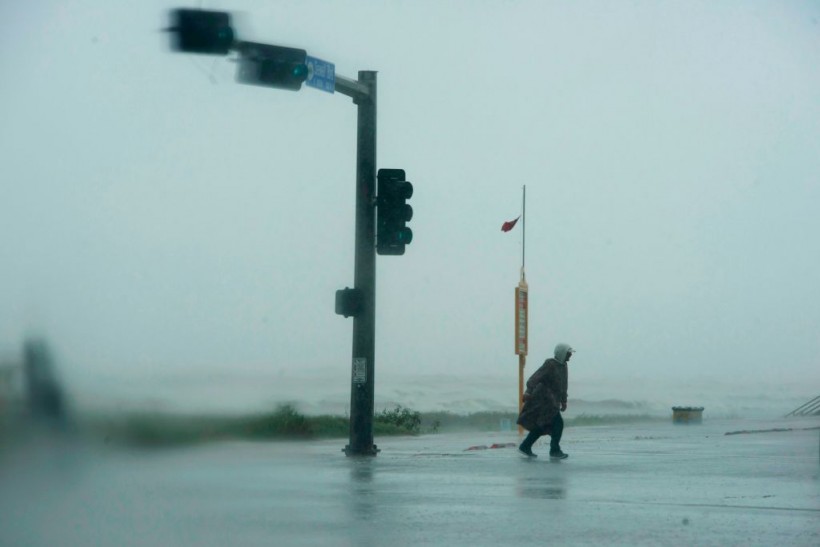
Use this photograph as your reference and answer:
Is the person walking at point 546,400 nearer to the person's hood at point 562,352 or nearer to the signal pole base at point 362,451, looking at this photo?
the person's hood at point 562,352

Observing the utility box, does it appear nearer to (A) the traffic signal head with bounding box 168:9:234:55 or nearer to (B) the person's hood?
(B) the person's hood

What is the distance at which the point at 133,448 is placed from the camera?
9.41 meters

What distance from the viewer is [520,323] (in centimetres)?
2573

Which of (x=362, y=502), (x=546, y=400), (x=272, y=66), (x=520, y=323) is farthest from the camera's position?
(x=520, y=323)

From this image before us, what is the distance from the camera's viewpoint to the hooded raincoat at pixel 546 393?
17625 mm

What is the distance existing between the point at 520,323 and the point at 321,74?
966 centimetres

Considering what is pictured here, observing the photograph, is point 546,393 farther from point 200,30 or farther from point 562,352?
point 200,30

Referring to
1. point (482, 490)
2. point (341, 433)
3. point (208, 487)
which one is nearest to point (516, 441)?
point (341, 433)

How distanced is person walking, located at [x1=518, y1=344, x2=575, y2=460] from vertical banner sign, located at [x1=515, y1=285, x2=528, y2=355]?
24.6ft

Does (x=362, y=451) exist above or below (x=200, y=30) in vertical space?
below

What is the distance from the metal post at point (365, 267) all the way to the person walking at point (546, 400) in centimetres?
221

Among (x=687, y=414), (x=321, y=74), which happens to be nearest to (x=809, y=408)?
(x=687, y=414)

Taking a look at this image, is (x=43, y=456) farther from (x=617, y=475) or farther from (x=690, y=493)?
(x=617, y=475)

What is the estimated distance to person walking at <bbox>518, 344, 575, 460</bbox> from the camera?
57.6ft
